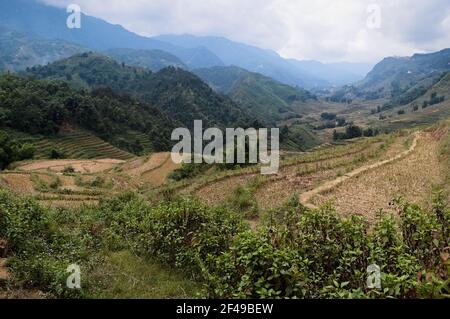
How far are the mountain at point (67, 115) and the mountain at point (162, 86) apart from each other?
30.9 meters

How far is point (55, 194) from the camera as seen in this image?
23422 millimetres

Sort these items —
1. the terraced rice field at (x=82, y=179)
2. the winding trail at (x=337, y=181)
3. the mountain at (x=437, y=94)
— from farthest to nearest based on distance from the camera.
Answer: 1. the mountain at (x=437, y=94)
2. the terraced rice field at (x=82, y=179)
3. the winding trail at (x=337, y=181)

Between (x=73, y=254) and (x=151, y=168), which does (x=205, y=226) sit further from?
(x=151, y=168)

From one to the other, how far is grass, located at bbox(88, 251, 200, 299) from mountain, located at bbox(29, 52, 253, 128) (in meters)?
99.8

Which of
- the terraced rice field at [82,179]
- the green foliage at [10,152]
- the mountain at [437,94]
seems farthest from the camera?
the mountain at [437,94]

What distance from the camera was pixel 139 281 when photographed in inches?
298

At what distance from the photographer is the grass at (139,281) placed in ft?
23.1

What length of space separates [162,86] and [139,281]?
142842mm

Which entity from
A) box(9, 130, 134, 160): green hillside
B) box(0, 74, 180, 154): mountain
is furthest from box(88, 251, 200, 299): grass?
box(0, 74, 180, 154): mountain

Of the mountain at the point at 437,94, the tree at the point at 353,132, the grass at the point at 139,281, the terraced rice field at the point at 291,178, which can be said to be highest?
the mountain at the point at 437,94

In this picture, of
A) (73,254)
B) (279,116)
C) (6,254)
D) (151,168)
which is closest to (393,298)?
(73,254)

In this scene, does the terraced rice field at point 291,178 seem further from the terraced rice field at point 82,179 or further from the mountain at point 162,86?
the mountain at point 162,86

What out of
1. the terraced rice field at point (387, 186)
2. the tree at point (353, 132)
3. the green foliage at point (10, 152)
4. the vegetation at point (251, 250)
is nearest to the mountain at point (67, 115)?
the green foliage at point (10, 152)
